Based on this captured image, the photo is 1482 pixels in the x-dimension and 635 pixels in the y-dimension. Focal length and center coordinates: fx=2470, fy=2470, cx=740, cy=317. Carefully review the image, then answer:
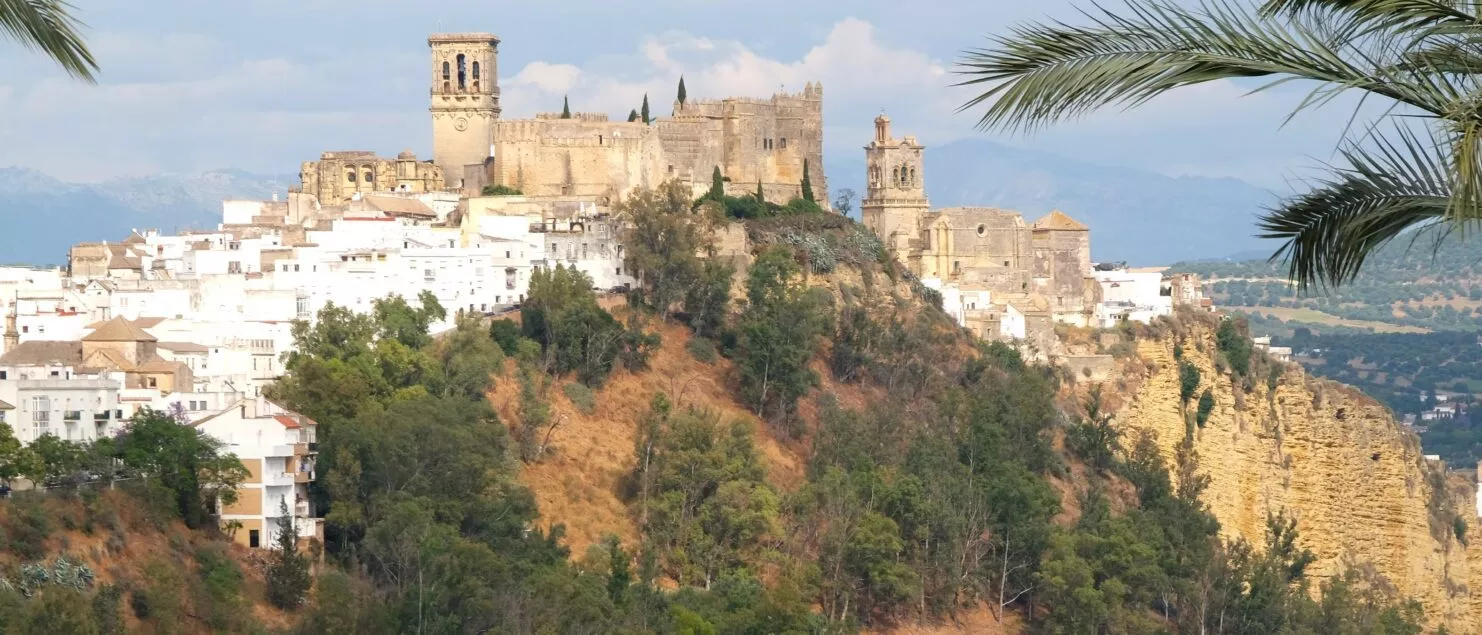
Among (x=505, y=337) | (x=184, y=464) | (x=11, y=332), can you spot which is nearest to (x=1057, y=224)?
(x=505, y=337)

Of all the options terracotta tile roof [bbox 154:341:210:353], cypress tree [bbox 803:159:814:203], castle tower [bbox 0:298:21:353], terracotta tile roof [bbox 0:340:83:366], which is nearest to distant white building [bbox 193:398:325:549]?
terracotta tile roof [bbox 0:340:83:366]

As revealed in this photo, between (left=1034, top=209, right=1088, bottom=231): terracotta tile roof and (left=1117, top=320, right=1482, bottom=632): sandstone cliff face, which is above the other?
(left=1034, top=209, right=1088, bottom=231): terracotta tile roof

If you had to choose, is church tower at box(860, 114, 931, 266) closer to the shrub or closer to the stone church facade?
the stone church facade

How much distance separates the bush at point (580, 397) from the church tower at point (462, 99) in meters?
11.9

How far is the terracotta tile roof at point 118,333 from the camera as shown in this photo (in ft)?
176

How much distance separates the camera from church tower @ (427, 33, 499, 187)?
6969cm

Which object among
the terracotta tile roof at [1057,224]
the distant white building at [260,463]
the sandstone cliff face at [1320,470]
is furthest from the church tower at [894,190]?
the distant white building at [260,463]

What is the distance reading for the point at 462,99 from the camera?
229 ft

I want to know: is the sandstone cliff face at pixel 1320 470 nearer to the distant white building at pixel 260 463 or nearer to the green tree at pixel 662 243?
the green tree at pixel 662 243

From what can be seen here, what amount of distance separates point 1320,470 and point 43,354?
145ft

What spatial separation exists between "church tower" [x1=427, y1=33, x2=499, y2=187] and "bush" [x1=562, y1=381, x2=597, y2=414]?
1193cm

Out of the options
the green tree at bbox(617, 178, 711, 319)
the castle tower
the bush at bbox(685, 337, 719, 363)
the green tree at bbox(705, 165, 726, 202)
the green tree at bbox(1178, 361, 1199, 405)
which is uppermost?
the green tree at bbox(705, 165, 726, 202)

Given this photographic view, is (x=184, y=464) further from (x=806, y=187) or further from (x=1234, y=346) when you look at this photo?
(x=1234, y=346)

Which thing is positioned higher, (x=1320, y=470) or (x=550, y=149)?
(x=550, y=149)
